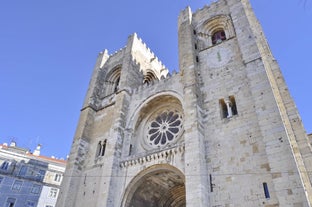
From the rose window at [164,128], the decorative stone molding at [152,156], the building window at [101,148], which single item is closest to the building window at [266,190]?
the decorative stone molding at [152,156]

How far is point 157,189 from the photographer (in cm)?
1134

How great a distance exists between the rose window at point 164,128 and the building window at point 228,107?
2287 millimetres

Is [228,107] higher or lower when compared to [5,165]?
lower

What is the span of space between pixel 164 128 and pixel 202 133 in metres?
2.97

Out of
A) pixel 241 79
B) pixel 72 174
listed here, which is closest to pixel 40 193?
pixel 72 174

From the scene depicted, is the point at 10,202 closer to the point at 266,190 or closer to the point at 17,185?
the point at 17,185

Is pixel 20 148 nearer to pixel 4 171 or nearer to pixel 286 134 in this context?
pixel 4 171

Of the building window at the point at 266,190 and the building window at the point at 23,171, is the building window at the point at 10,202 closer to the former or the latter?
the building window at the point at 23,171

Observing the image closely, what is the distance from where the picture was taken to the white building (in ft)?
65.5

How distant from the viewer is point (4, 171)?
20.3 m

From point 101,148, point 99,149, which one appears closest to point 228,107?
point 101,148

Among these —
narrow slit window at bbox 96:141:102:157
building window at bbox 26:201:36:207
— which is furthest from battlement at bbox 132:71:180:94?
building window at bbox 26:201:36:207

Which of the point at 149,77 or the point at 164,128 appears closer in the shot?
the point at 164,128

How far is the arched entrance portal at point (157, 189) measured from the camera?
33.8ft
